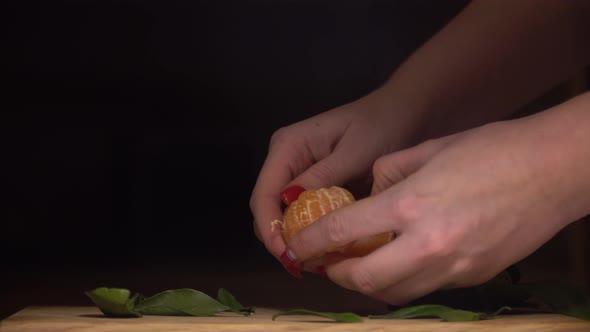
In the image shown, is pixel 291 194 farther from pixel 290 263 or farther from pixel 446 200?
pixel 446 200

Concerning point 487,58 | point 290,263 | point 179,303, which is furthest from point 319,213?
point 487,58

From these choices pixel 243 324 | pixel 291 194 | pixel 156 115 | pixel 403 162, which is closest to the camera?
pixel 243 324

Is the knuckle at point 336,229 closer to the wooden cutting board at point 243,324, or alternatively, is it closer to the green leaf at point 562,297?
the wooden cutting board at point 243,324

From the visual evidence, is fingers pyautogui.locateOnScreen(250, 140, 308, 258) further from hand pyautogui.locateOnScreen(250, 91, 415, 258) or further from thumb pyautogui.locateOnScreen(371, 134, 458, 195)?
thumb pyautogui.locateOnScreen(371, 134, 458, 195)

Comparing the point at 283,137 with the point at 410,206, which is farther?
the point at 283,137

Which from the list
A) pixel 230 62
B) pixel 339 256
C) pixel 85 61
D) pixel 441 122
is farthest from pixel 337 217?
pixel 85 61

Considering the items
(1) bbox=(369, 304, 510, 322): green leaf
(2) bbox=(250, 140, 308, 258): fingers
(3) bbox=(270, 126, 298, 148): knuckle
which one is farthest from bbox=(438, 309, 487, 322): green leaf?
(3) bbox=(270, 126, 298, 148): knuckle
